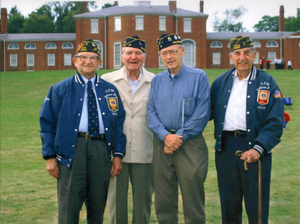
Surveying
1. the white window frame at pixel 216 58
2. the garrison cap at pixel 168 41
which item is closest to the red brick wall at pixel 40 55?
the white window frame at pixel 216 58

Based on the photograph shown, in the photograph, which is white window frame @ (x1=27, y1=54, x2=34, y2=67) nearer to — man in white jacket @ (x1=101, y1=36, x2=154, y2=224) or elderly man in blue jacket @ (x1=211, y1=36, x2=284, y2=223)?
man in white jacket @ (x1=101, y1=36, x2=154, y2=224)

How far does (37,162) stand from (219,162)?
6.13 m

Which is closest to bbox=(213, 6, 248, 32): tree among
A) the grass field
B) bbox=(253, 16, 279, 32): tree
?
bbox=(253, 16, 279, 32): tree

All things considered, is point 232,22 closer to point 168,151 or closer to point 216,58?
point 216,58

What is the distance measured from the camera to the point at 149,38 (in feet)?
148

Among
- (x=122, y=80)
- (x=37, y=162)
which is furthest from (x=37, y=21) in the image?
(x=122, y=80)

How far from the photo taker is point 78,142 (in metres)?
4.35

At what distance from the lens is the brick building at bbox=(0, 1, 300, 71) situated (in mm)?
45344

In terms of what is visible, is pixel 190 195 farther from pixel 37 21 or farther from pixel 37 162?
pixel 37 21

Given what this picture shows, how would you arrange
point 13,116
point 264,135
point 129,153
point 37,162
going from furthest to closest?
point 13,116
point 37,162
point 129,153
point 264,135

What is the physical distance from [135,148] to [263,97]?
163 centimetres

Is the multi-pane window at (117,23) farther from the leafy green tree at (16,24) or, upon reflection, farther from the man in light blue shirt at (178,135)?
the man in light blue shirt at (178,135)

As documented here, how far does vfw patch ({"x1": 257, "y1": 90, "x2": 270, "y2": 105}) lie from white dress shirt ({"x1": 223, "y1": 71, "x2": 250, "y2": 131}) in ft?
0.51

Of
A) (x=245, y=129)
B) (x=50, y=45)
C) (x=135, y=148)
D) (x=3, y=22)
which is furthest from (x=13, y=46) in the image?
(x=245, y=129)
